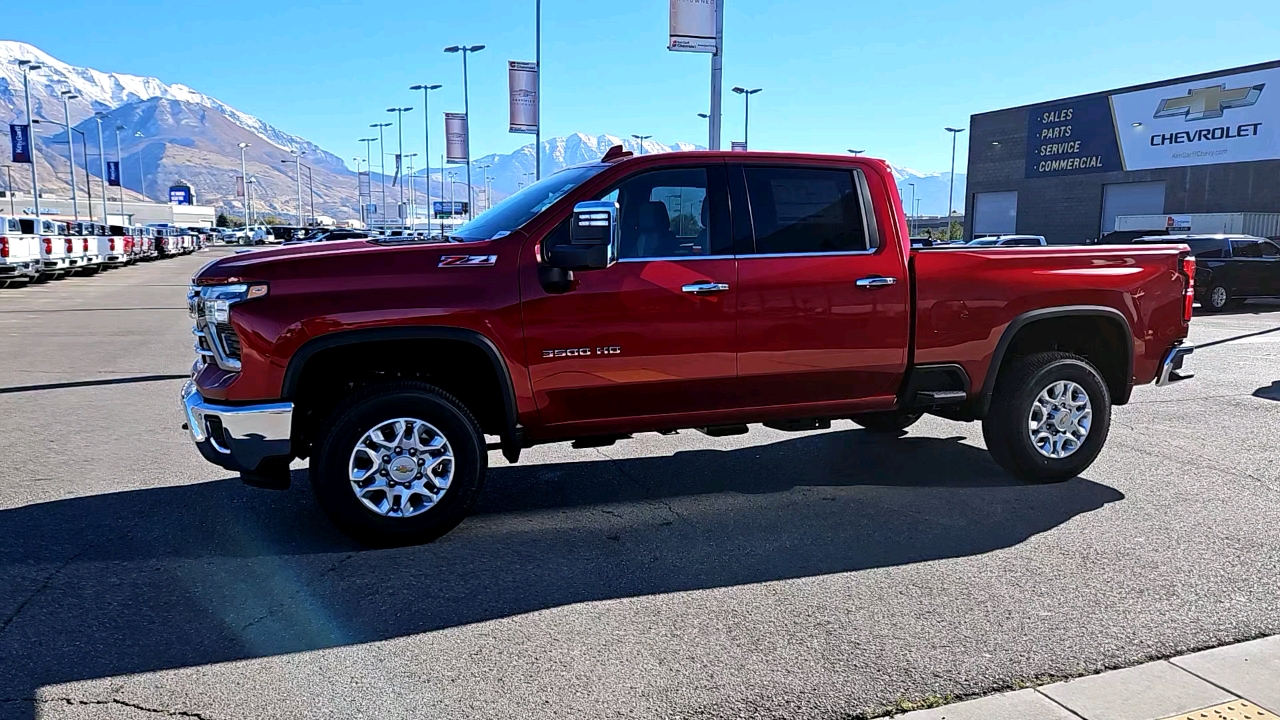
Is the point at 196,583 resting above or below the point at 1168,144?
below

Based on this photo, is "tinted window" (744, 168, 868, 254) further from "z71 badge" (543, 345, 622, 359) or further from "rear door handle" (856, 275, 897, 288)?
"z71 badge" (543, 345, 622, 359)

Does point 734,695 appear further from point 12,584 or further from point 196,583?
point 12,584

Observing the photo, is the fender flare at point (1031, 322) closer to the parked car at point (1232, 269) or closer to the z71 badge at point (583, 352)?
the z71 badge at point (583, 352)

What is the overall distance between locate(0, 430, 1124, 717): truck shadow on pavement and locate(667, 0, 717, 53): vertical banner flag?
9.47 metres

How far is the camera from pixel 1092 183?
42.2 m

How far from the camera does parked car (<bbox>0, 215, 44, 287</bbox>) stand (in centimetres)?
2288

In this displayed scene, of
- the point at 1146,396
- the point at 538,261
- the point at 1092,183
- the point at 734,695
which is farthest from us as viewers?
the point at 1092,183

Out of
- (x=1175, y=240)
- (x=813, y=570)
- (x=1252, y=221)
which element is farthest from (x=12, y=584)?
(x=1252, y=221)

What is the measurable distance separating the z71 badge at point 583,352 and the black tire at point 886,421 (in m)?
2.32

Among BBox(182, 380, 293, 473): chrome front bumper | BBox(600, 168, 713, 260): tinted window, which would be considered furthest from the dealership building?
BBox(182, 380, 293, 473): chrome front bumper

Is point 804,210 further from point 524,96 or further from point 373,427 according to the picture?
point 524,96

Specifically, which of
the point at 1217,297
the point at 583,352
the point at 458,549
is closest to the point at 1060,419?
the point at 583,352

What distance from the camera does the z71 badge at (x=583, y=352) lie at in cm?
491

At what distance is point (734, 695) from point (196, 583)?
2555mm
